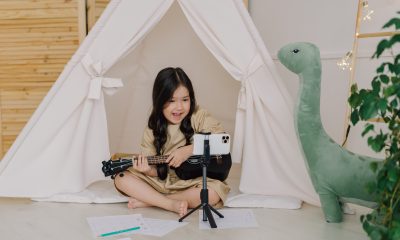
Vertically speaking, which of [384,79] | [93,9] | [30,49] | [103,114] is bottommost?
[103,114]

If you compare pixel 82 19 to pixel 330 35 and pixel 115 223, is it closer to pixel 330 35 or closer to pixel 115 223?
pixel 115 223

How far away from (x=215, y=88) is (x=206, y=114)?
44 centimetres

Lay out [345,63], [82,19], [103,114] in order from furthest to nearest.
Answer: [82,19], [345,63], [103,114]

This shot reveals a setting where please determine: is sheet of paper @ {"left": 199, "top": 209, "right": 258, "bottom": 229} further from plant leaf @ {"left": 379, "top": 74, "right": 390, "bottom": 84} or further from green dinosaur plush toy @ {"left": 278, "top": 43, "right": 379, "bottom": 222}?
plant leaf @ {"left": 379, "top": 74, "right": 390, "bottom": 84}

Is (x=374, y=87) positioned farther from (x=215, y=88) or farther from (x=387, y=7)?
(x=215, y=88)

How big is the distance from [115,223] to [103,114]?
0.59 metres

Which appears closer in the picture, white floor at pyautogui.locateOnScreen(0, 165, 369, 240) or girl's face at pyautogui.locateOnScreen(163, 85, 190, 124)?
white floor at pyautogui.locateOnScreen(0, 165, 369, 240)

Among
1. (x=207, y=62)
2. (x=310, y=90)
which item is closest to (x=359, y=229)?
→ (x=310, y=90)

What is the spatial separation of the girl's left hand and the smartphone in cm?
27

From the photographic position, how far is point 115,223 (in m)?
1.77

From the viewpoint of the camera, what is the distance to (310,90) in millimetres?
1810

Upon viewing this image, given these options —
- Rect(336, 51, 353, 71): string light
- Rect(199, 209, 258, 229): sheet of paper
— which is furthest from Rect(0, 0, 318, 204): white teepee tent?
Rect(336, 51, 353, 71): string light

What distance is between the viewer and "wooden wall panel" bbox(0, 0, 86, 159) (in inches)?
106

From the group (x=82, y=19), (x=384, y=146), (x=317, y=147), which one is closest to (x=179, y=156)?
(x=317, y=147)
